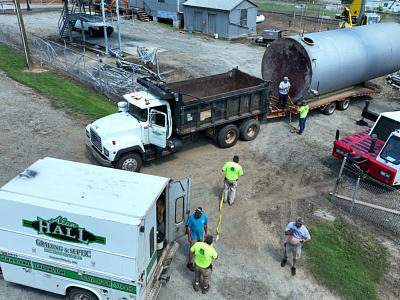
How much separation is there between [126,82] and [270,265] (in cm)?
1314

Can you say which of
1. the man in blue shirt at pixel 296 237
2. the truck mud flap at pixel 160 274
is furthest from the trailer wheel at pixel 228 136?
the truck mud flap at pixel 160 274

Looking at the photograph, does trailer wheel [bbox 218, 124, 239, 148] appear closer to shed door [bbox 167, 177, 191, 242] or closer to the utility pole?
shed door [bbox 167, 177, 191, 242]

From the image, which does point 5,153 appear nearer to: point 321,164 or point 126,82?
point 126,82

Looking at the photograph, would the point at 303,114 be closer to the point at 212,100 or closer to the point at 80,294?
the point at 212,100

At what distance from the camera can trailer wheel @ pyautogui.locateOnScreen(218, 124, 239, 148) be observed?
1411cm

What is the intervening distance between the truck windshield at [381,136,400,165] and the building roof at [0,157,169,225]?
7.90m

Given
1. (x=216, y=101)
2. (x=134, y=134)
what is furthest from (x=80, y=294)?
(x=216, y=101)

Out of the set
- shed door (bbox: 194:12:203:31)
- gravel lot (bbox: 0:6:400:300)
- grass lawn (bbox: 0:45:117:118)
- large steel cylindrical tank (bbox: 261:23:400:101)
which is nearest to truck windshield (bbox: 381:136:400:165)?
gravel lot (bbox: 0:6:400:300)

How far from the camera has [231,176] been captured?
10617 millimetres

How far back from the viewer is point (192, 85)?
49.5 ft

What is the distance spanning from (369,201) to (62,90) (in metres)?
16.3

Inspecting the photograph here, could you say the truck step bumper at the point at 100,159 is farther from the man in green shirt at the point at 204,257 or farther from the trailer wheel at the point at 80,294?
the man in green shirt at the point at 204,257

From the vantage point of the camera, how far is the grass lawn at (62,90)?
57.1ft

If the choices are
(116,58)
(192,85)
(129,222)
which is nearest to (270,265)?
(129,222)
